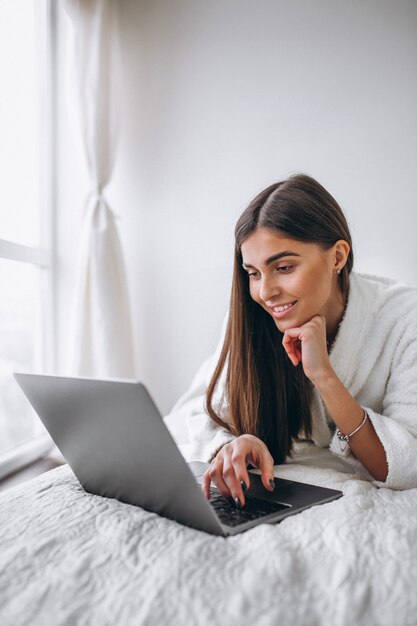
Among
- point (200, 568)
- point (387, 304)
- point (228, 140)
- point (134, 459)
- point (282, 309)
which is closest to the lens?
point (200, 568)

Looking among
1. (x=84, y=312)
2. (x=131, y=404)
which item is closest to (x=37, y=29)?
(x=84, y=312)

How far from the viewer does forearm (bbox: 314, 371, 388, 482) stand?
1159mm

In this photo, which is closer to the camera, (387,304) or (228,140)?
(387,304)

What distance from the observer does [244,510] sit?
2.92 feet

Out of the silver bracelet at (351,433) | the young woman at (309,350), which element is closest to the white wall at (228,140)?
the young woman at (309,350)

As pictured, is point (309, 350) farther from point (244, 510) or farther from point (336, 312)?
point (244, 510)

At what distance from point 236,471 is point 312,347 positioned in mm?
364

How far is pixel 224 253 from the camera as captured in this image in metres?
2.42

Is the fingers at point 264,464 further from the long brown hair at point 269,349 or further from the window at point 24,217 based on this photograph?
the window at point 24,217

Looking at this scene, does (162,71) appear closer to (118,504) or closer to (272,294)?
(272,294)

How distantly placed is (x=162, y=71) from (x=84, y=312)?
115 cm

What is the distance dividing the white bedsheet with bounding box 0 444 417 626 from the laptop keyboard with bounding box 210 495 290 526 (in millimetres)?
54

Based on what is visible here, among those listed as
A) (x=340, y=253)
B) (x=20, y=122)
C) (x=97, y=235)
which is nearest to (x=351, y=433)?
(x=340, y=253)

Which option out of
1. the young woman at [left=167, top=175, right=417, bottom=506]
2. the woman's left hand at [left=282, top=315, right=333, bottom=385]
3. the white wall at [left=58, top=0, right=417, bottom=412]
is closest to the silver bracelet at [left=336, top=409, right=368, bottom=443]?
the young woman at [left=167, top=175, right=417, bottom=506]
